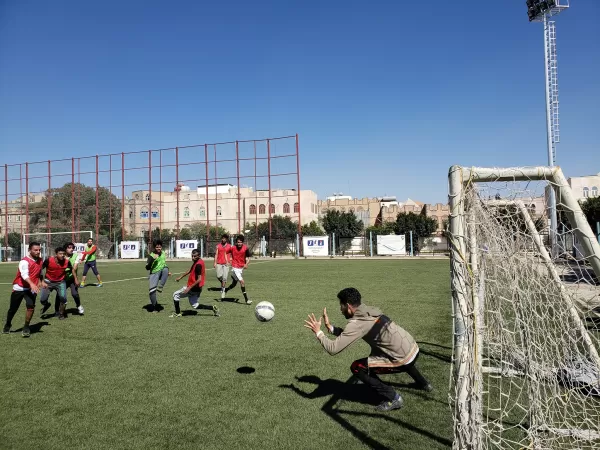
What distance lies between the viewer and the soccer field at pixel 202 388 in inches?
176

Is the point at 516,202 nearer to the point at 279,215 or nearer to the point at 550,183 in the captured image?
the point at 550,183

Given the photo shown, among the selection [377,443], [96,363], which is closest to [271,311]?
[96,363]

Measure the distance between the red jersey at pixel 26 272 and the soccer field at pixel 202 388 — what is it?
1064mm

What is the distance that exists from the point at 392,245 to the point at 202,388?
36.8m

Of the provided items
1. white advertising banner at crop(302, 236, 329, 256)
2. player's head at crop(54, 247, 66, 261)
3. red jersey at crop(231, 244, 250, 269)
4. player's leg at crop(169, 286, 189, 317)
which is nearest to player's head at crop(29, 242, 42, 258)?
player's head at crop(54, 247, 66, 261)

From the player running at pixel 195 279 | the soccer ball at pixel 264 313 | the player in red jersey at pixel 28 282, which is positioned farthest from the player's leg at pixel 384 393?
the player in red jersey at pixel 28 282

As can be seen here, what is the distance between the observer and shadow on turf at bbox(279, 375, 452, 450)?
441 centimetres

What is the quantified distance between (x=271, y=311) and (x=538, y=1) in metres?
34.2

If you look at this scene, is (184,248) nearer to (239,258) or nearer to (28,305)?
(239,258)

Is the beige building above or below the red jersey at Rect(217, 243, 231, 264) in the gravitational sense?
above

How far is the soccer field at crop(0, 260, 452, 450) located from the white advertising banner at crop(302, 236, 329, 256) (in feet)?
98.8

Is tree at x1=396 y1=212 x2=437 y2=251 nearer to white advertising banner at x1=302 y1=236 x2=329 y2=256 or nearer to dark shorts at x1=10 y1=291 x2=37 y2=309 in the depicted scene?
white advertising banner at x1=302 y1=236 x2=329 y2=256

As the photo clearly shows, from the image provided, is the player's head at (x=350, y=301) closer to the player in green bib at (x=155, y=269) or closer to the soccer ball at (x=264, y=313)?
the soccer ball at (x=264, y=313)

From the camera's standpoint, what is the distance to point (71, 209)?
4991 centimetres
